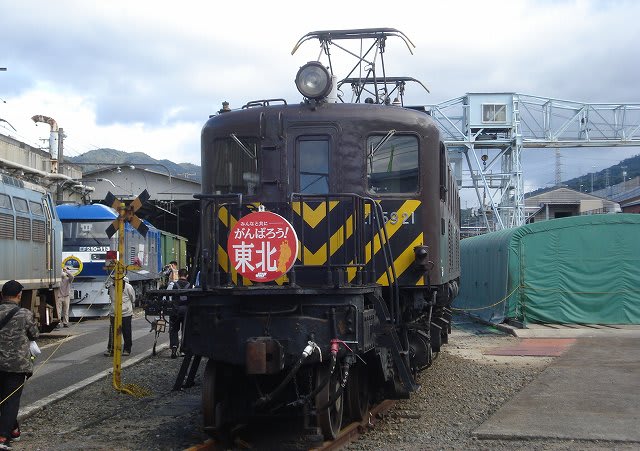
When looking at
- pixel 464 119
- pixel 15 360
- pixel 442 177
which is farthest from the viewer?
pixel 464 119

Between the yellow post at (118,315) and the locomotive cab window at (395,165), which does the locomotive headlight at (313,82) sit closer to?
the locomotive cab window at (395,165)

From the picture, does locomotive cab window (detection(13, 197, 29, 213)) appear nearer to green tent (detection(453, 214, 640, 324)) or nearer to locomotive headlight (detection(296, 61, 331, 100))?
locomotive headlight (detection(296, 61, 331, 100))

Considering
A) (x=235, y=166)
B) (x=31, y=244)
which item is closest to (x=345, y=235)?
(x=235, y=166)

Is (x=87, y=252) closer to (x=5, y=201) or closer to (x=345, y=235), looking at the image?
(x=5, y=201)

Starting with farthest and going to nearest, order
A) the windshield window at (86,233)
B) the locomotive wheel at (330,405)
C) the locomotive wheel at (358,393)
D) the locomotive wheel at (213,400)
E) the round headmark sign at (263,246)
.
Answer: the windshield window at (86,233) → the locomotive wheel at (358,393) → the locomotive wheel at (213,400) → the locomotive wheel at (330,405) → the round headmark sign at (263,246)

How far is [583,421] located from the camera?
27.2 feet

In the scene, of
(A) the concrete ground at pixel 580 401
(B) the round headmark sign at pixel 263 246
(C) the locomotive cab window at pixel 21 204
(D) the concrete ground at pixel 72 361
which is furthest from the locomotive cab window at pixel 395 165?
(C) the locomotive cab window at pixel 21 204

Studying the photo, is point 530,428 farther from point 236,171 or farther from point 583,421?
point 236,171

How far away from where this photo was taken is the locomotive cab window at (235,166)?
26.5 ft

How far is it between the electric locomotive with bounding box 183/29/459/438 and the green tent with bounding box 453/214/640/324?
9.87 m

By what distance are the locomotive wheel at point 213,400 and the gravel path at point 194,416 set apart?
49 cm

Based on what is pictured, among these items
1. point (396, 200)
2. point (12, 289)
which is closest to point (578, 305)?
point (396, 200)

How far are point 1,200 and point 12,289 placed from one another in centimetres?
770

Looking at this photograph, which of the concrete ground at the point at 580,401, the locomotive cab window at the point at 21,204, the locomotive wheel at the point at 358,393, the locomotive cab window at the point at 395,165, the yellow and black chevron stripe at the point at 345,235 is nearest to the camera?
the yellow and black chevron stripe at the point at 345,235
